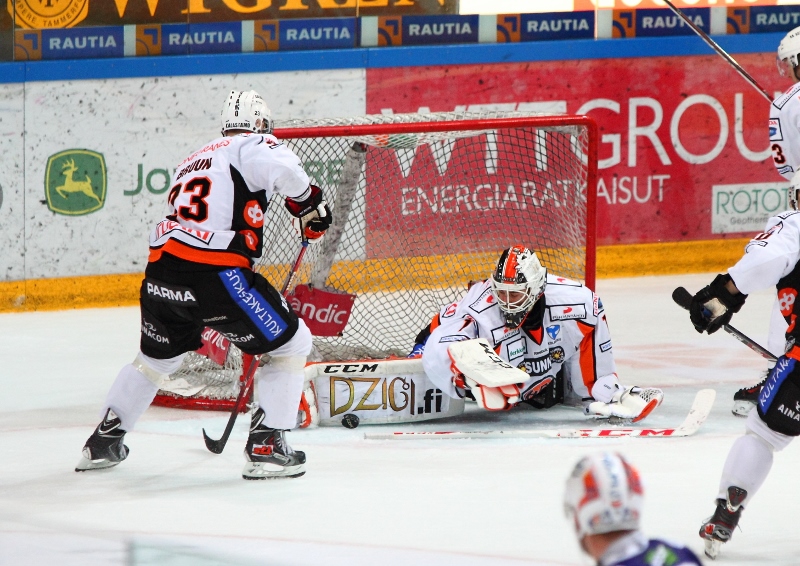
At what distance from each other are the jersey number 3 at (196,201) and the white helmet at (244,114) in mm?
248

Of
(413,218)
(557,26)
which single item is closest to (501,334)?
(413,218)

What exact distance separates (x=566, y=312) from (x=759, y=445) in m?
1.65

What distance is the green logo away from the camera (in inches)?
283

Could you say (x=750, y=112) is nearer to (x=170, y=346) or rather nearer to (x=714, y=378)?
(x=714, y=378)

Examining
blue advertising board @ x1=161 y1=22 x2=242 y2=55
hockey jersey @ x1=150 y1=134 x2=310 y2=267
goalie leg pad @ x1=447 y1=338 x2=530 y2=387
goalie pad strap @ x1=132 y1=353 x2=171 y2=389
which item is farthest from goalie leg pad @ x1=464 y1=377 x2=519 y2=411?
blue advertising board @ x1=161 y1=22 x2=242 y2=55

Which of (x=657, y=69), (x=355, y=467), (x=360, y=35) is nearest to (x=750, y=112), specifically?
(x=657, y=69)

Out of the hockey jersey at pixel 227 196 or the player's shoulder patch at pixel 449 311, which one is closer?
the hockey jersey at pixel 227 196

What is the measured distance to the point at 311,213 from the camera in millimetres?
4496

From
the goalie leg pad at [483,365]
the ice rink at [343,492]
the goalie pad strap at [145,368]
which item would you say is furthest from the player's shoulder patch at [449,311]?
the goalie pad strap at [145,368]

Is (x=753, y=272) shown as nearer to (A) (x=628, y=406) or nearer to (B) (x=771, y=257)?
(B) (x=771, y=257)

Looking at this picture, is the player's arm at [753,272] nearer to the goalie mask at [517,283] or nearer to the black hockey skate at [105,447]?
the goalie mask at [517,283]

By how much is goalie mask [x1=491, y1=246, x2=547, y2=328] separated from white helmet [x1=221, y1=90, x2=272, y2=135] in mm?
985

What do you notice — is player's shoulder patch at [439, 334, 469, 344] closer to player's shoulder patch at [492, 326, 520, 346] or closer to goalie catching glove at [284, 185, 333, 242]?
player's shoulder patch at [492, 326, 520, 346]

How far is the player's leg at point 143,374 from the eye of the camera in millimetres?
4426
